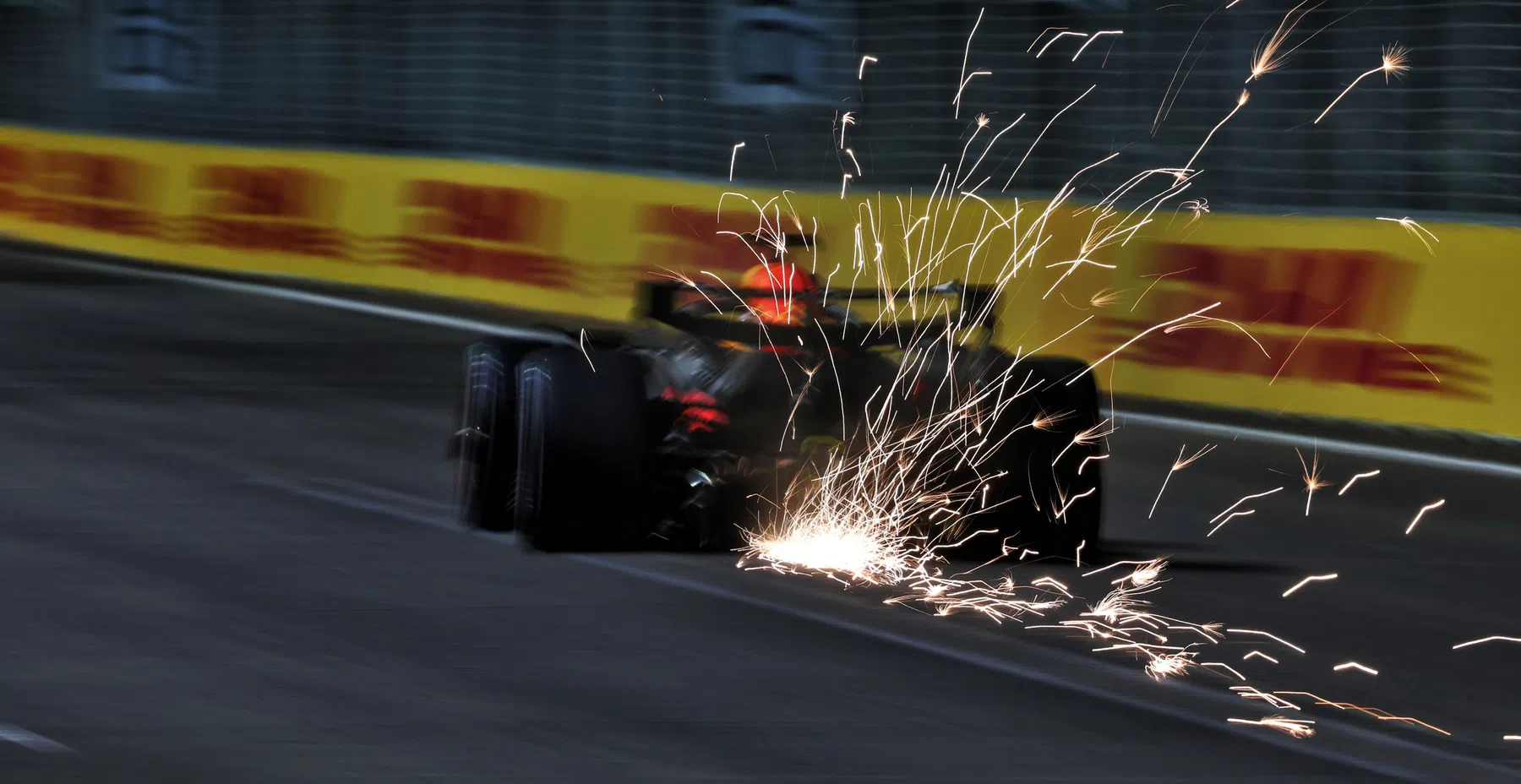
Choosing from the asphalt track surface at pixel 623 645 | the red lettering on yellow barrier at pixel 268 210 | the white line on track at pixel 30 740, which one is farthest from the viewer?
the red lettering on yellow barrier at pixel 268 210

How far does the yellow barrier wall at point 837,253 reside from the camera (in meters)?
13.8

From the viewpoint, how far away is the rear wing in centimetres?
910

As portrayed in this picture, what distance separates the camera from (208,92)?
2903cm

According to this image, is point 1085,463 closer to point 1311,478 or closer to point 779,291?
point 779,291

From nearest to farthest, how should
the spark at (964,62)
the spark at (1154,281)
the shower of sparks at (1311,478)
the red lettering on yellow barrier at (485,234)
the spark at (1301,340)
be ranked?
the shower of sparks at (1311,478) → the spark at (1301,340) → the spark at (1154,281) → the spark at (964,62) → the red lettering on yellow barrier at (485,234)

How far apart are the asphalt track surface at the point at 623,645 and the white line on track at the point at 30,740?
0.02 metres

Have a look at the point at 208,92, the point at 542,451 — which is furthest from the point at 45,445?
the point at 208,92

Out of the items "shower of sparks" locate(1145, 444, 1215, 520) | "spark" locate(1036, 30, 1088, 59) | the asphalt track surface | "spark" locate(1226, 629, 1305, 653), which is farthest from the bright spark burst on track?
"spark" locate(1036, 30, 1088, 59)

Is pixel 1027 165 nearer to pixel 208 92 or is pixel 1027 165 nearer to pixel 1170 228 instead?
pixel 1170 228

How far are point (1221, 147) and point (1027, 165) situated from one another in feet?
7.14

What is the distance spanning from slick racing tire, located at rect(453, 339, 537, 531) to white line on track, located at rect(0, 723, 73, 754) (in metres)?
3.47

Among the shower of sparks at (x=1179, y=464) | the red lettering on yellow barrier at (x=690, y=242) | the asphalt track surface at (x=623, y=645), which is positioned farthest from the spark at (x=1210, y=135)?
the asphalt track surface at (x=623, y=645)

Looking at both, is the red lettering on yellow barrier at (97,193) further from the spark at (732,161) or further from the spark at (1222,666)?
the spark at (1222,666)

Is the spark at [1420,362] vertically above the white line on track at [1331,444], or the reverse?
the spark at [1420,362]
